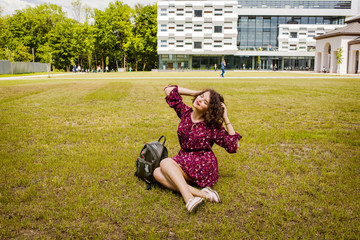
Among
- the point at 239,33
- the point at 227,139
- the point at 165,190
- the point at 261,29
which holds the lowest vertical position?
the point at 165,190

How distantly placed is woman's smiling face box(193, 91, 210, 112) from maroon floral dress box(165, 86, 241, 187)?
22cm

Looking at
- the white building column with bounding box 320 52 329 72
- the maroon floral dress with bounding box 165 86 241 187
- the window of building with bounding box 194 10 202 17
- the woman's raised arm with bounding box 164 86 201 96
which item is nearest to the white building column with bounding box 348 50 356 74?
the white building column with bounding box 320 52 329 72

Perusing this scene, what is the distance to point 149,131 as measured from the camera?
7.36 metres

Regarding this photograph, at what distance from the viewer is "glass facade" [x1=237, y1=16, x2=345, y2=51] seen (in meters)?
86.4

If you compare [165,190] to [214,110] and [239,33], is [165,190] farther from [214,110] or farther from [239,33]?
[239,33]

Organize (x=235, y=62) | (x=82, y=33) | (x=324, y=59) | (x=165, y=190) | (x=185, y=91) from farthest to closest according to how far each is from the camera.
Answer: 1. (x=235, y=62)
2. (x=82, y=33)
3. (x=324, y=59)
4. (x=185, y=91)
5. (x=165, y=190)

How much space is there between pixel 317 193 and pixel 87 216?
272cm

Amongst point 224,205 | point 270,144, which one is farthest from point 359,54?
point 224,205

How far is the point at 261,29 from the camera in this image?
86625 mm

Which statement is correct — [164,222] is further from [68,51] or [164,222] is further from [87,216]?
[68,51]

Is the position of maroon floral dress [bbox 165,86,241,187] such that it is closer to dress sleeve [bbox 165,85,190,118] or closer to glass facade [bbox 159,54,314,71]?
dress sleeve [bbox 165,85,190,118]

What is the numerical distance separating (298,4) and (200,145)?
98.7 meters

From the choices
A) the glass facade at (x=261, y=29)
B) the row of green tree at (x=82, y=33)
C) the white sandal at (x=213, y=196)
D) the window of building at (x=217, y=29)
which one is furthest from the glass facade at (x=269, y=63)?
the white sandal at (x=213, y=196)

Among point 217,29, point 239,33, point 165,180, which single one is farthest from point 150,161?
point 239,33
